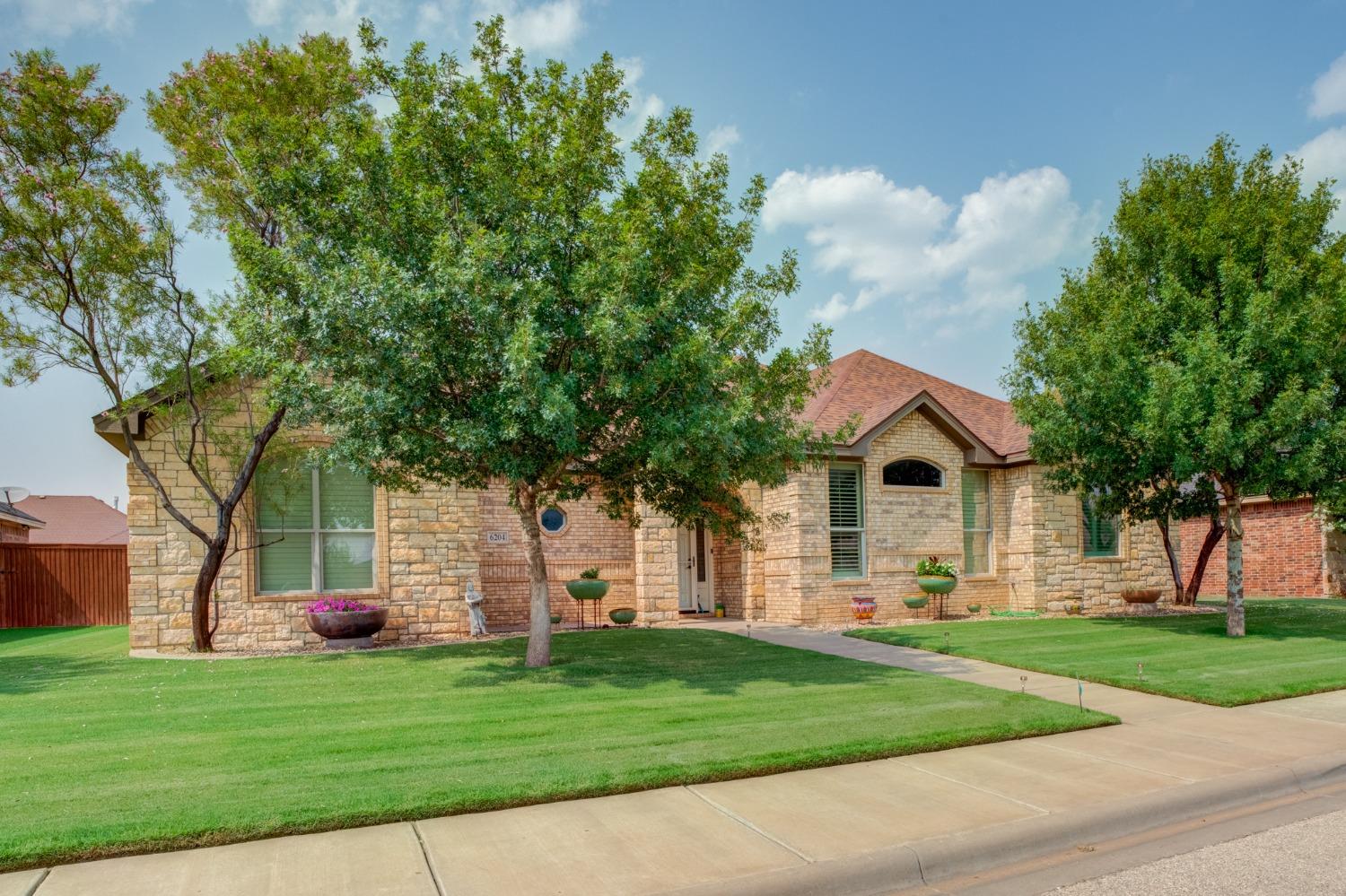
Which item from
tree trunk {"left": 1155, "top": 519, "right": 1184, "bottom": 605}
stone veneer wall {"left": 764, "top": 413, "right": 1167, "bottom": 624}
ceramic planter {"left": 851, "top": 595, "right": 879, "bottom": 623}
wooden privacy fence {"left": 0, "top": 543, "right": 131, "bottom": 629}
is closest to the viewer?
ceramic planter {"left": 851, "top": 595, "right": 879, "bottom": 623}

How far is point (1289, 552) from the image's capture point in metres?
24.6

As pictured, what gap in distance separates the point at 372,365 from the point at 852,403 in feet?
40.0

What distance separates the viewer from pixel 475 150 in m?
10.6

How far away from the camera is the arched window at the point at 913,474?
18703 mm

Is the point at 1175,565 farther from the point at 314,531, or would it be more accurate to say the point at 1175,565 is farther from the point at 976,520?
the point at 314,531

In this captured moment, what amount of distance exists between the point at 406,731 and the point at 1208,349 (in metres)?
12.7

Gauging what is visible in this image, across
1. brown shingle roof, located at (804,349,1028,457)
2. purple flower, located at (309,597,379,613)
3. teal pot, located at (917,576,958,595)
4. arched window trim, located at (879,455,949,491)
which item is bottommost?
teal pot, located at (917,576,958,595)

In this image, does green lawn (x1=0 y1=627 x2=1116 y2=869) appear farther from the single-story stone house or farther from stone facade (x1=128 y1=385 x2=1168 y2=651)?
the single-story stone house

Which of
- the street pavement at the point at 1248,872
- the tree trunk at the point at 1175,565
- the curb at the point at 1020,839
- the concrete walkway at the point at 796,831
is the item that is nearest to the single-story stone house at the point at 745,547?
the tree trunk at the point at 1175,565

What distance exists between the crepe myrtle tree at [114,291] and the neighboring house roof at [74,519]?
28.7 metres

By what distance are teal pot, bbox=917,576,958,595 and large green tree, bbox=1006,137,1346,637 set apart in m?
3.17

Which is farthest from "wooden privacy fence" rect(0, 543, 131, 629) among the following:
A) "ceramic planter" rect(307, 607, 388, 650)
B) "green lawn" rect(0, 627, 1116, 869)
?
"green lawn" rect(0, 627, 1116, 869)

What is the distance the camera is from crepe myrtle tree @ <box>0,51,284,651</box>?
12.6m

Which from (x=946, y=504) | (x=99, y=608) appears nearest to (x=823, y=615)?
(x=946, y=504)
